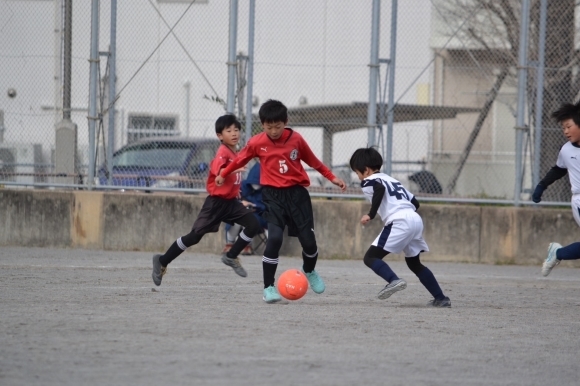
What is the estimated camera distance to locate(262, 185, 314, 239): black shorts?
873 centimetres

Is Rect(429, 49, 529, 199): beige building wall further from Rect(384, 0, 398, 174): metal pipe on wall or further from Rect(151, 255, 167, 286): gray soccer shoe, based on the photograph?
Rect(151, 255, 167, 286): gray soccer shoe

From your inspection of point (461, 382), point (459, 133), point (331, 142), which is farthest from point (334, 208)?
point (461, 382)

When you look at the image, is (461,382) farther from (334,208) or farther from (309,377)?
(334,208)

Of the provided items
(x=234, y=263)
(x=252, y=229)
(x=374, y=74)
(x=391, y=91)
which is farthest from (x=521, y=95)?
(x=234, y=263)

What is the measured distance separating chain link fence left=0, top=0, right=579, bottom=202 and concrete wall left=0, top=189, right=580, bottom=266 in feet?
0.85

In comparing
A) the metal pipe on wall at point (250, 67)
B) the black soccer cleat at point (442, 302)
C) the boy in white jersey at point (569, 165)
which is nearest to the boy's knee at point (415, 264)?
the black soccer cleat at point (442, 302)

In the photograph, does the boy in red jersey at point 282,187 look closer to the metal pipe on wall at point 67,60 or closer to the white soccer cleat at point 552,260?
the white soccer cleat at point 552,260

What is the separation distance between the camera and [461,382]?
5.26 metres

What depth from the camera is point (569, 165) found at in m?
9.63

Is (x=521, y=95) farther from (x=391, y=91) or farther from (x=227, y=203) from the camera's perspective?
(x=227, y=203)

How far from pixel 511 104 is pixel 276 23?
4013 millimetres

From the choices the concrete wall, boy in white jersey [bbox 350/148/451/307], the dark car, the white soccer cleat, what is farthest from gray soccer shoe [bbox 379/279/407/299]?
the dark car

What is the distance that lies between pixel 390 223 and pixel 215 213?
2.26m

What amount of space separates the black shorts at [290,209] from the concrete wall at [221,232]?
5.14 metres
